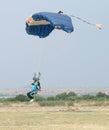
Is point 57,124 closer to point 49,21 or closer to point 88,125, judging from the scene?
point 88,125

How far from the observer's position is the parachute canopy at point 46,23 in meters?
26.5

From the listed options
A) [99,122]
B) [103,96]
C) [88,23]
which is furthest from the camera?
[103,96]

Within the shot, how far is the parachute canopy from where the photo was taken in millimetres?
26533

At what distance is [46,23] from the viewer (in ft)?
91.5

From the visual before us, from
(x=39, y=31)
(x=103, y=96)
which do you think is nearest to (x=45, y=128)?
(x=39, y=31)

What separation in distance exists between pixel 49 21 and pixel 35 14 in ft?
3.34

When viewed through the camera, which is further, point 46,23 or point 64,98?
point 64,98

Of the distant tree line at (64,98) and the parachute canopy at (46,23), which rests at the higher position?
the parachute canopy at (46,23)

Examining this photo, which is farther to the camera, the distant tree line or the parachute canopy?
the distant tree line

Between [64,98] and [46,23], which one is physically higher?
[46,23]

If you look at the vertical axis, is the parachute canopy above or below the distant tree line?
above

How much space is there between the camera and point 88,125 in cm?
2567

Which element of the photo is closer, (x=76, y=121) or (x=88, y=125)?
(x=88, y=125)

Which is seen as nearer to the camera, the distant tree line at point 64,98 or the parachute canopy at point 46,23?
the parachute canopy at point 46,23
